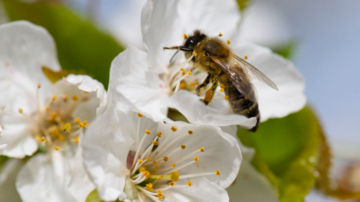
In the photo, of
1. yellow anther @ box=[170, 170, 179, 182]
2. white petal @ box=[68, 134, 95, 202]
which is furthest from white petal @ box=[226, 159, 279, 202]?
white petal @ box=[68, 134, 95, 202]

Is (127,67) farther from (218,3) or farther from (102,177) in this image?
(218,3)

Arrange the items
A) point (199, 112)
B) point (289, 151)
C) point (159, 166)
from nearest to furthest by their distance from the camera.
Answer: point (199, 112)
point (159, 166)
point (289, 151)

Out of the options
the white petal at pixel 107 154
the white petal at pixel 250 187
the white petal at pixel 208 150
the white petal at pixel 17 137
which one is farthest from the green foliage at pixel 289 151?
the white petal at pixel 17 137

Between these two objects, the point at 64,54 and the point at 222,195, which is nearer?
the point at 222,195

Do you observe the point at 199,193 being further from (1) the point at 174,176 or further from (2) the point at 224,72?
(2) the point at 224,72

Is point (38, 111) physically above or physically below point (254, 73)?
below

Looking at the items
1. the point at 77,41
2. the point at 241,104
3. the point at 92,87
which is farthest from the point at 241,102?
the point at 77,41

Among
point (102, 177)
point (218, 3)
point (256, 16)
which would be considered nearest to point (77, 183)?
point (102, 177)

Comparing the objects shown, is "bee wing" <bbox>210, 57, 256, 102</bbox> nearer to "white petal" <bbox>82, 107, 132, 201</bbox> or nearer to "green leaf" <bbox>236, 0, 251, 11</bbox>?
"white petal" <bbox>82, 107, 132, 201</bbox>
